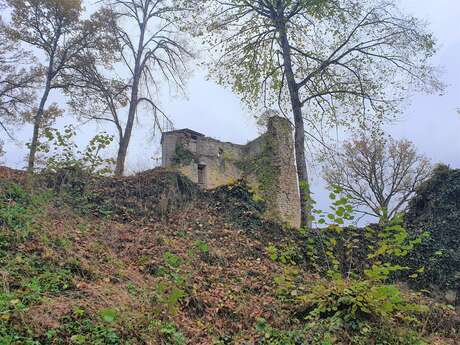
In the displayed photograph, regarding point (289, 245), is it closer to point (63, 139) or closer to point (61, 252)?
point (61, 252)

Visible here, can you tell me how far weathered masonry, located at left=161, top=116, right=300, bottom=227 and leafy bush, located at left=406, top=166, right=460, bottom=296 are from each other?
5.60 meters

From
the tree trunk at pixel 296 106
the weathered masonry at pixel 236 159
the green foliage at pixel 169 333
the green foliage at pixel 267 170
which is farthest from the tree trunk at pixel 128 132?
the green foliage at pixel 169 333

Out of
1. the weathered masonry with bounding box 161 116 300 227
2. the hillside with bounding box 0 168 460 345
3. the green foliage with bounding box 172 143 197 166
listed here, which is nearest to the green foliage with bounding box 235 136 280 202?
the weathered masonry with bounding box 161 116 300 227

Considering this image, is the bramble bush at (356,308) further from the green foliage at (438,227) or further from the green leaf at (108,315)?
the green foliage at (438,227)

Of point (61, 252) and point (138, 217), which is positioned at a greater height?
point (138, 217)

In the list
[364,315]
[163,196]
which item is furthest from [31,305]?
[163,196]

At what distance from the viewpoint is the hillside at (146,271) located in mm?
4500

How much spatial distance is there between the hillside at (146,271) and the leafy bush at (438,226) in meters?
1.88

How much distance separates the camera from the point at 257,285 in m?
6.63

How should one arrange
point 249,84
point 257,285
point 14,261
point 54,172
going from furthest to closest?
point 249,84 → point 54,172 → point 257,285 → point 14,261

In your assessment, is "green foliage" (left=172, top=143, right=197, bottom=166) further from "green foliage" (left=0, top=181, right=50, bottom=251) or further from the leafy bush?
"green foliage" (left=0, top=181, right=50, bottom=251)

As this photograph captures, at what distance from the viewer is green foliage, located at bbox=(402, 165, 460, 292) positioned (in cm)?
848

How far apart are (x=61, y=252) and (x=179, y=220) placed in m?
3.19

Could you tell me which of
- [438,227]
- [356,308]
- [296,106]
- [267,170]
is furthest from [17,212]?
[267,170]
